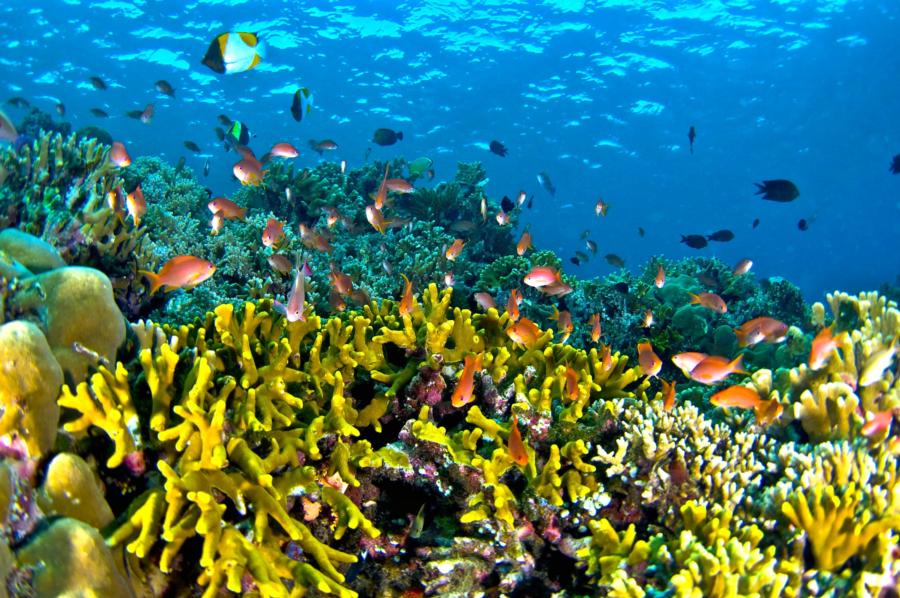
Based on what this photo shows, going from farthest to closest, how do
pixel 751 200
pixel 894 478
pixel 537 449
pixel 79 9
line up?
pixel 751 200
pixel 79 9
pixel 537 449
pixel 894 478

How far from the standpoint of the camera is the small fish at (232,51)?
18.4 feet

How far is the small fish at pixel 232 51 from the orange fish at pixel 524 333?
173 inches

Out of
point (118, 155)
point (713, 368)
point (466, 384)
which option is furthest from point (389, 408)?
point (118, 155)

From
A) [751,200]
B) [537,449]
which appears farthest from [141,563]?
[751,200]

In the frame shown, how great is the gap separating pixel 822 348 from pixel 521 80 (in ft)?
117

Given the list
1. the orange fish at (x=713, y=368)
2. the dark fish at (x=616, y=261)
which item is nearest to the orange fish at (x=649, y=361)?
the orange fish at (x=713, y=368)

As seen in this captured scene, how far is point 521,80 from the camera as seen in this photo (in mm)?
35781

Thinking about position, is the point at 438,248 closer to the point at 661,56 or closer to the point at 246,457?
the point at 246,457

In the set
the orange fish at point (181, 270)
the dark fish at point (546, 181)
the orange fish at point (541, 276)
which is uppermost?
the orange fish at point (181, 270)

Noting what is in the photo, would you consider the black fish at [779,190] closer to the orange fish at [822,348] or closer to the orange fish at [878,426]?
the orange fish at [822,348]

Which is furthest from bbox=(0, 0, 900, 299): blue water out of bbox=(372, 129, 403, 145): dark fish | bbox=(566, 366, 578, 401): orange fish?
bbox=(566, 366, 578, 401): orange fish

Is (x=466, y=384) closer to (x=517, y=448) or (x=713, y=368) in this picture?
(x=517, y=448)

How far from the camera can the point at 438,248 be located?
9.06 m

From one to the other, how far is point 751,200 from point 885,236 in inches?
1298
